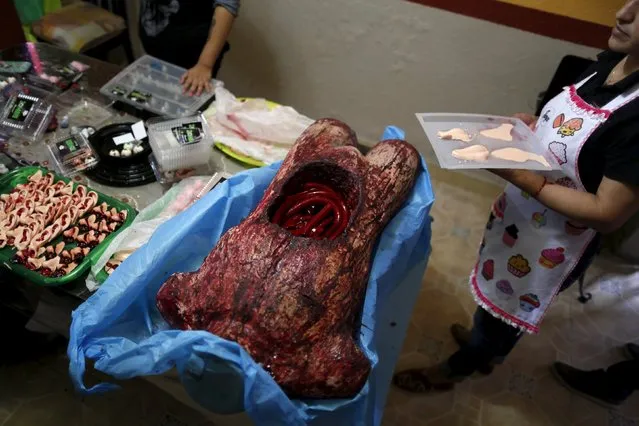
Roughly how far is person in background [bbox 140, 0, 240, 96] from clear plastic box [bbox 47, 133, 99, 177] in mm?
381

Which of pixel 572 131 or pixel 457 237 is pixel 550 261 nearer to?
pixel 572 131

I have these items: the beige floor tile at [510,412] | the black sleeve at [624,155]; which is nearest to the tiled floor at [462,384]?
the beige floor tile at [510,412]

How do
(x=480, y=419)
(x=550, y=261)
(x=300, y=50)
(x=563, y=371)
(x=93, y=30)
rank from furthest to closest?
(x=300, y=50) → (x=93, y=30) → (x=563, y=371) → (x=480, y=419) → (x=550, y=261)

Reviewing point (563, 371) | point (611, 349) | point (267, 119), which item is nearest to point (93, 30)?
point (267, 119)

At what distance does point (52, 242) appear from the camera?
108 cm

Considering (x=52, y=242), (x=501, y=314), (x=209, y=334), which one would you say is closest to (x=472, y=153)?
(x=501, y=314)

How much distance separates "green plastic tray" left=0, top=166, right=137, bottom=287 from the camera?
0.99m

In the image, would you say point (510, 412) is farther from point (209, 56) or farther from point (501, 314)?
point (209, 56)

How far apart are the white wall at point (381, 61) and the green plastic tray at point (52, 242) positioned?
140 centimetres

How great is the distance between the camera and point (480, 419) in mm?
1583

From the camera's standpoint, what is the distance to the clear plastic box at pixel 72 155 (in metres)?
1.25

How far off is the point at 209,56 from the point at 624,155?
1236mm

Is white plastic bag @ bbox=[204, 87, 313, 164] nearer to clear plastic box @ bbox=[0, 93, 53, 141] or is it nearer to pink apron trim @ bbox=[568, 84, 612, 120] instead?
clear plastic box @ bbox=[0, 93, 53, 141]

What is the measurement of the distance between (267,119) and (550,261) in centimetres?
89
